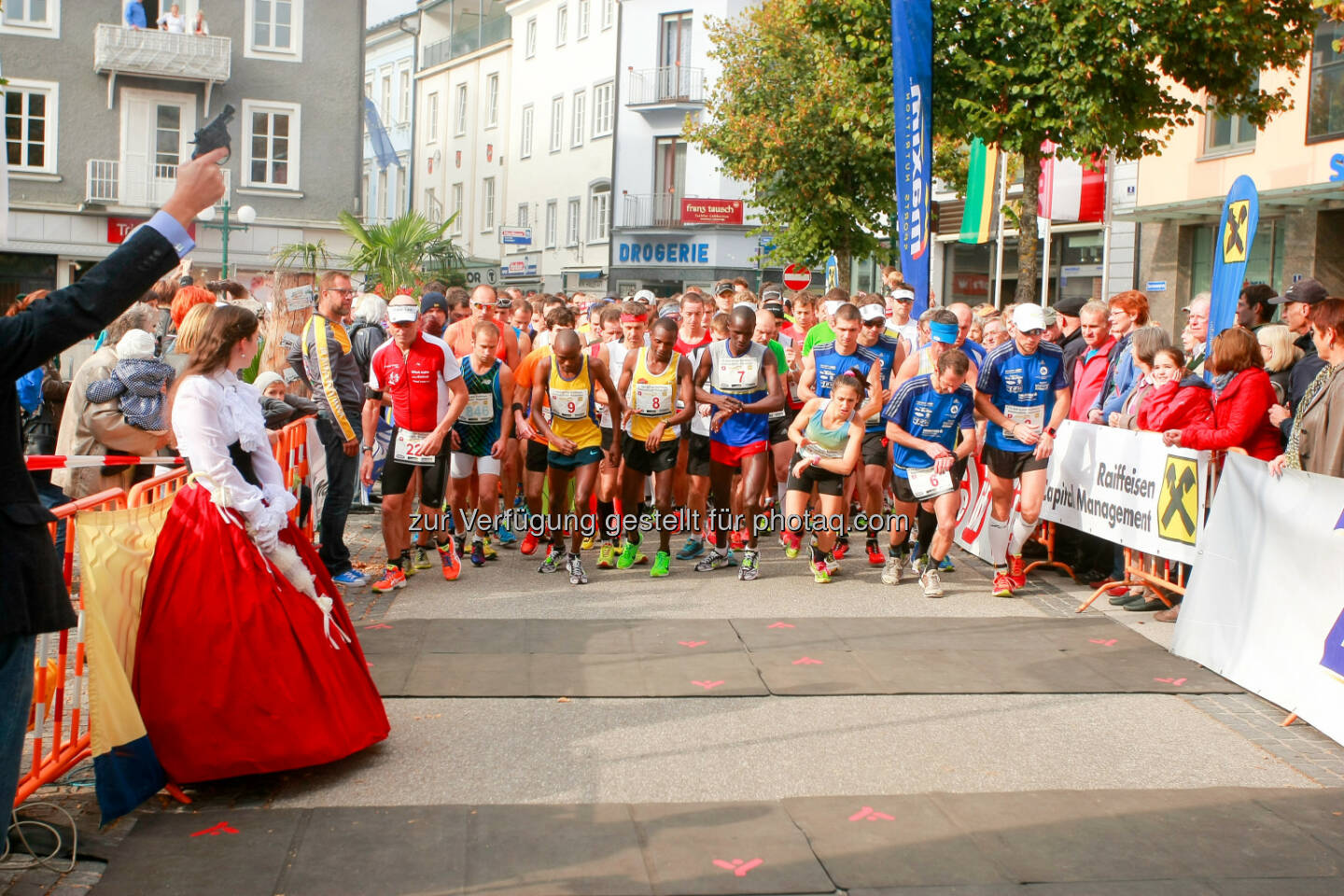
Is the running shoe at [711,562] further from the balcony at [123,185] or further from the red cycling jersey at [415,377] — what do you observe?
the balcony at [123,185]

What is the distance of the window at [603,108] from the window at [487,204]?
31.2ft

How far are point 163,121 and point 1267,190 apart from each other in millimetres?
27480

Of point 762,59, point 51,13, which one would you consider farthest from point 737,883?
point 51,13

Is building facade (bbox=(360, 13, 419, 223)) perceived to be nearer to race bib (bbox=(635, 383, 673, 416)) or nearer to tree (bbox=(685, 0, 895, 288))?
tree (bbox=(685, 0, 895, 288))

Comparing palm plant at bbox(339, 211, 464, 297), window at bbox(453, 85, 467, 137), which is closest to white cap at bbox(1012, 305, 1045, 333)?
palm plant at bbox(339, 211, 464, 297)

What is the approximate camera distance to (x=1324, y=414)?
275 inches

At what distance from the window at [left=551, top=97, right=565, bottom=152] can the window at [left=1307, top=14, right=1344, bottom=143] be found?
107 ft

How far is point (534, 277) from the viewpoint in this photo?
51.2m

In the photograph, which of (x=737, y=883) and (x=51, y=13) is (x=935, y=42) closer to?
(x=737, y=883)

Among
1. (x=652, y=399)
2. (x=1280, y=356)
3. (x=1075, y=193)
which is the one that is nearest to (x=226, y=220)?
(x=1075, y=193)

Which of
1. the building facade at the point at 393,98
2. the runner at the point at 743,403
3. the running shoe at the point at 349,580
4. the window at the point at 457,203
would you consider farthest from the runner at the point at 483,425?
the building facade at the point at 393,98

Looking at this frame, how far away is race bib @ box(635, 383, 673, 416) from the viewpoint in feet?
32.8

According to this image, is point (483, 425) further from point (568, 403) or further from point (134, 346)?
point (134, 346)

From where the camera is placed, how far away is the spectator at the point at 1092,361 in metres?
10.4
